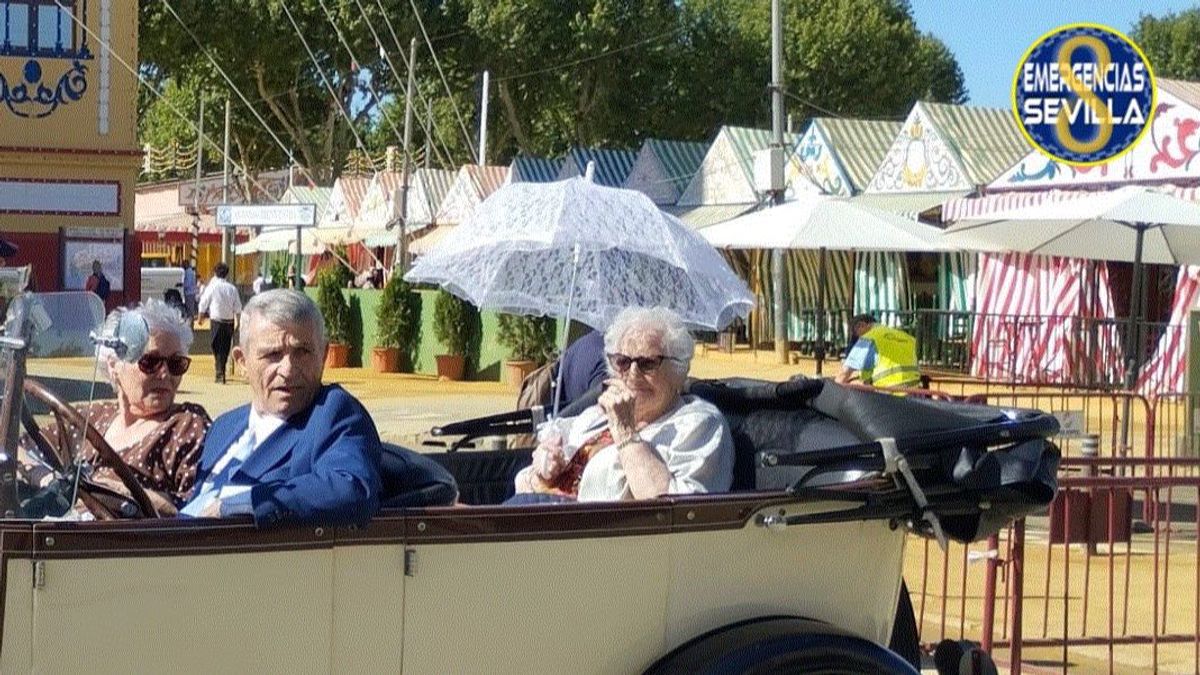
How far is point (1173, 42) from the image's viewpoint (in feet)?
239

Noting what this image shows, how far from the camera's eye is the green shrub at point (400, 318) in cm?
2570

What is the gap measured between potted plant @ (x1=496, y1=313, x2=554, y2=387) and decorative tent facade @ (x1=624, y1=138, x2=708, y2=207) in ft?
41.1

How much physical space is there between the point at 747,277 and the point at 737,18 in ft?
121

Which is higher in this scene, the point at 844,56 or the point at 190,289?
the point at 844,56

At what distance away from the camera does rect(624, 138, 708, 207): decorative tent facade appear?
1422 inches

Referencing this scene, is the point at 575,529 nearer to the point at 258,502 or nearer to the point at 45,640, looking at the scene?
the point at 258,502

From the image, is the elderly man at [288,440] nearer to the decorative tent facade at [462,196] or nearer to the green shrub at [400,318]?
the green shrub at [400,318]

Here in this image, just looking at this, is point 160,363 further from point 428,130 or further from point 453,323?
point 428,130

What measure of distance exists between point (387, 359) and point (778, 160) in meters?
7.08

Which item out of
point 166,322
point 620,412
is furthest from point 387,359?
point 620,412

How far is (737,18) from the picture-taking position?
68.6 m

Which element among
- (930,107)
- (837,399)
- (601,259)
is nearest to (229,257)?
(930,107)

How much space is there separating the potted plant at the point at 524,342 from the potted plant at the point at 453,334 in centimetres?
97

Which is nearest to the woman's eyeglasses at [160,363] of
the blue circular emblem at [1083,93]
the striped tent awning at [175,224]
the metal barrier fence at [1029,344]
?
the blue circular emblem at [1083,93]
